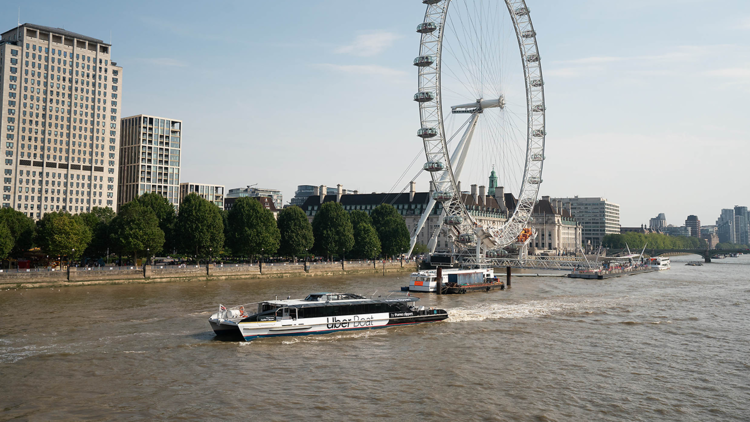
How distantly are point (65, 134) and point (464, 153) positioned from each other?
274 feet

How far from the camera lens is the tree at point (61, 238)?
6184 cm

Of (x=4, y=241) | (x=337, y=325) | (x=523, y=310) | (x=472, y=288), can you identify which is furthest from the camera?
(x=472, y=288)

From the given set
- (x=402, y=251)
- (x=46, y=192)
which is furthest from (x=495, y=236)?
(x=46, y=192)

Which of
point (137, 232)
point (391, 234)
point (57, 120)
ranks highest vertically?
point (57, 120)

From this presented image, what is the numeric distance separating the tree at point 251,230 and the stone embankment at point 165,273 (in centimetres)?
288

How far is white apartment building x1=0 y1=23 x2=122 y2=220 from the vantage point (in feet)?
375

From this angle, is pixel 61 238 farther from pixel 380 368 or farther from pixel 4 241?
pixel 380 368

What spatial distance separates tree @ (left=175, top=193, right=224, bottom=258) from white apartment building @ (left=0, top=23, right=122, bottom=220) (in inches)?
2146

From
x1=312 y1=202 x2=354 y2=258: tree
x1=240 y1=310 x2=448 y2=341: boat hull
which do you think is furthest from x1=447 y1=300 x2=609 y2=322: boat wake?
x1=312 y1=202 x2=354 y2=258: tree

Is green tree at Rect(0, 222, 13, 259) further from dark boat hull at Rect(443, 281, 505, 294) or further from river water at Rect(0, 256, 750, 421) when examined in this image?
dark boat hull at Rect(443, 281, 505, 294)

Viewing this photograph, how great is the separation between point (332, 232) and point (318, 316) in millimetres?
58133

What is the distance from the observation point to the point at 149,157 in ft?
501

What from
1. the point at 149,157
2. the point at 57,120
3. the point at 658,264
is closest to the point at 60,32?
the point at 57,120

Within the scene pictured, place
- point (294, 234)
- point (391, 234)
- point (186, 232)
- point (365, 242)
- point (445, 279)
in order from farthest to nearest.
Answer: point (391, 234)
point (365, 242)
point (294, 234)
point (186, 232)
point (445, 279)
